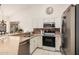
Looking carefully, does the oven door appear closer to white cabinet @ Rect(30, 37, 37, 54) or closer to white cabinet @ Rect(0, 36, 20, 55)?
white cabinet @ Rect(30, 37, 37, 54)

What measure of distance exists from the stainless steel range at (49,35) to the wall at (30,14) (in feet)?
0.22

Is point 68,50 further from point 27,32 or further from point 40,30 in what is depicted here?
point 27,32

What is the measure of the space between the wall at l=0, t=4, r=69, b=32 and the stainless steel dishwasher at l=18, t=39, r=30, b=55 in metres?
0.17

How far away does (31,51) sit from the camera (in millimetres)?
1641

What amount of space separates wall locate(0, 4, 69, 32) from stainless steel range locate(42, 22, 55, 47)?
7 centimetres

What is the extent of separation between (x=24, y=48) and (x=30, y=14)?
1.46 ft

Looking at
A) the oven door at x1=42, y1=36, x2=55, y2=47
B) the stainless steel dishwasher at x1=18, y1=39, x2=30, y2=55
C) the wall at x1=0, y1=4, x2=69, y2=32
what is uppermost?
the wall at x1=0, y1=4, x2=69, y2=32

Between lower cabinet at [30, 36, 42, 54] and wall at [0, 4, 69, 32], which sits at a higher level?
wall at [0, 4, 69, 32]

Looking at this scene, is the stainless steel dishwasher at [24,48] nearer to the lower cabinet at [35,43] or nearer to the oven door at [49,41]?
the lower cabinet at [35,43]

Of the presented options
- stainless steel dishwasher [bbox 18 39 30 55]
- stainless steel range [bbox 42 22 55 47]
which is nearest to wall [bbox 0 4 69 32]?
stainless steel range [bbox 42 22 55 47]

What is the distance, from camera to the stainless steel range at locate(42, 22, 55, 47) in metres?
1.63
